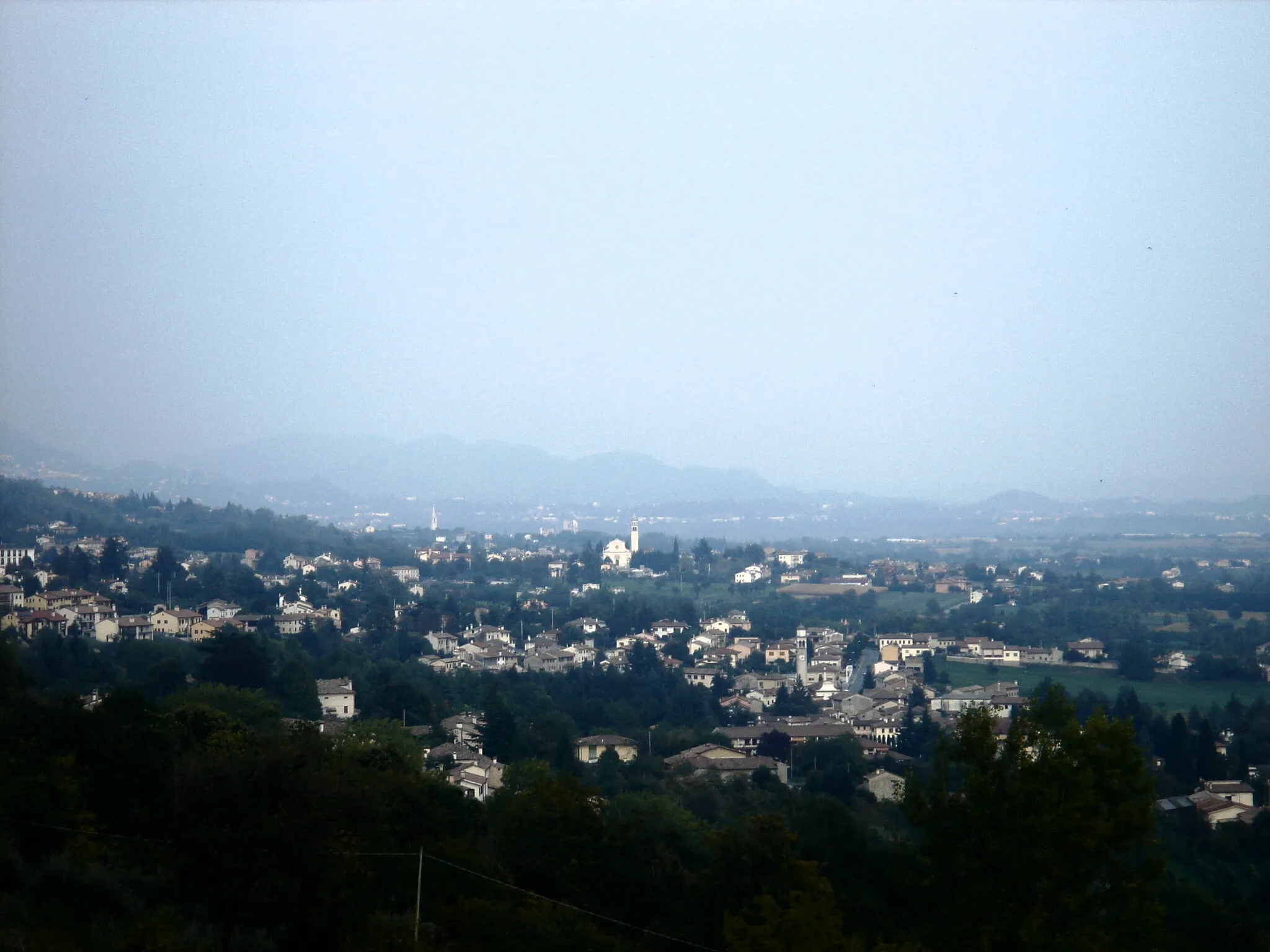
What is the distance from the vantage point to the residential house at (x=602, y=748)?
17609 millimetres

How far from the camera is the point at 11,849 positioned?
5477mm

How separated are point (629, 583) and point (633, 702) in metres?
25.3

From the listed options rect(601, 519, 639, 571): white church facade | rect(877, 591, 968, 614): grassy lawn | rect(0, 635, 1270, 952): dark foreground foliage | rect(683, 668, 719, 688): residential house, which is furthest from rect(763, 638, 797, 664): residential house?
rect(0, 635, 1270, 952): dark foreground foliage

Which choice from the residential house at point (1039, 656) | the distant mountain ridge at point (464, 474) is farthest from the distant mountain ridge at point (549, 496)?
the residential house at point (1039, 656)

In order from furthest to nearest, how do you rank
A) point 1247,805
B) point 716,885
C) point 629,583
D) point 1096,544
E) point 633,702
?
point 1096,544, point 629,583, point 633,702, point 1247,805, point 716,885

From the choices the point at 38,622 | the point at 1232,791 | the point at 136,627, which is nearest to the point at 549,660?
the point at 136,627

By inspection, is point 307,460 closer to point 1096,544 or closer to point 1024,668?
point 1096,544

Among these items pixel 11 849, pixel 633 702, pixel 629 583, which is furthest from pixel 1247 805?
pixel 629 583

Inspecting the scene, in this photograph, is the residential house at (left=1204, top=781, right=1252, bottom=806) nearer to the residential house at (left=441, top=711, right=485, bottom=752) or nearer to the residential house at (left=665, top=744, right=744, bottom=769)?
the residential house at (left=665, top=744, right=744, bottom=769)

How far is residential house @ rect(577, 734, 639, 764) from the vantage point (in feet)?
57.8

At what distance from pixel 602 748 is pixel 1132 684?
1401 centimetres

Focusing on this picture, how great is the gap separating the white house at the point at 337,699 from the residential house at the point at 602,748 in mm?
3651

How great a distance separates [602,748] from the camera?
58.8 ft

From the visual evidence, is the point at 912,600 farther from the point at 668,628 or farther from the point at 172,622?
the point at 172,622
